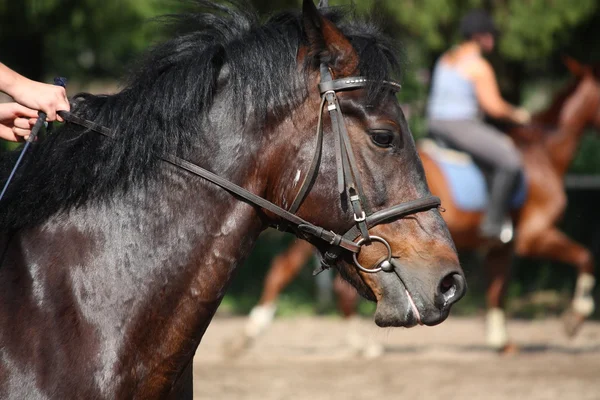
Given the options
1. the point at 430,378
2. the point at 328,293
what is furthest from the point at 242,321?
the point at 430,378

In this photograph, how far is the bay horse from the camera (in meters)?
2.63

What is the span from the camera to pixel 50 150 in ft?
8.80

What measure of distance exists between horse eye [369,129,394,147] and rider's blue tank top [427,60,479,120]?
5512mm

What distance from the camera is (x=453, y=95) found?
810cm

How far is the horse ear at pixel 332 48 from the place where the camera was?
2717 millimetres

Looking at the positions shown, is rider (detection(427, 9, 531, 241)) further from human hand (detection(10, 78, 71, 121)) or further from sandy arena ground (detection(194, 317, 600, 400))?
human hand (detection(10, 78, 71, 121))

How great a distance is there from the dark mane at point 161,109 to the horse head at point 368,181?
0.14ft

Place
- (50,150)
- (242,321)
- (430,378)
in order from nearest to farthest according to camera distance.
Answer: (50,150) → (430,378) → (242,321)

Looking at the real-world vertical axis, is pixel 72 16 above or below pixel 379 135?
below

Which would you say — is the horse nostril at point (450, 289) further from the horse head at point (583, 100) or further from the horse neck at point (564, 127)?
the horse head at point (583, 100)

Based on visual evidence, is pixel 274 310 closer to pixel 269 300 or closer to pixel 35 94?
pixel 269 300

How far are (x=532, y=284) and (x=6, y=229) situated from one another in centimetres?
964

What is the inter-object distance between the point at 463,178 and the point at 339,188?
559 centimetres

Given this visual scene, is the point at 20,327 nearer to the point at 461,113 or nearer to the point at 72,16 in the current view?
the point at 461,113
